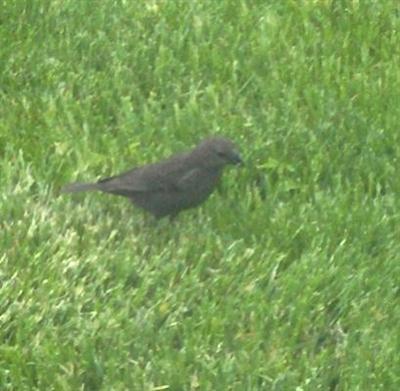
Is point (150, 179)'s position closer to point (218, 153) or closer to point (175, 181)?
point (175, 181)

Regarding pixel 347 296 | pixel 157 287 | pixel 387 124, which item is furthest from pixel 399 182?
pixel 157 287

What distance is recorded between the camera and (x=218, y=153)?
6422 millimetres

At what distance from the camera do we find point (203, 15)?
795cm

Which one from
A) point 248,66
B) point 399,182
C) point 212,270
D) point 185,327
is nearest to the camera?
point 185,327

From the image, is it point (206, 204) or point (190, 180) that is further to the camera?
point (206, 204)

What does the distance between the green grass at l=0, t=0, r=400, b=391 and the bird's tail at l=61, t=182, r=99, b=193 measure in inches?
5.3

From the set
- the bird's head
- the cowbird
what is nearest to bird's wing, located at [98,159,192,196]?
the cowbird

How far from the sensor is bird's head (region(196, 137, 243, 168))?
641 centimetres

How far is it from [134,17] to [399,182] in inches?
78.9

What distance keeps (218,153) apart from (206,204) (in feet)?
0.97

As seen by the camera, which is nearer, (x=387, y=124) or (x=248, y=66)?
(x=387, y=124)

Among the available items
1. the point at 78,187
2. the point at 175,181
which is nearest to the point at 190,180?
the point at 175,181

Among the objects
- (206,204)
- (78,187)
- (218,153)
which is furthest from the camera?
(206,204)

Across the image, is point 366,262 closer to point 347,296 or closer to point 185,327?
point 347,296
